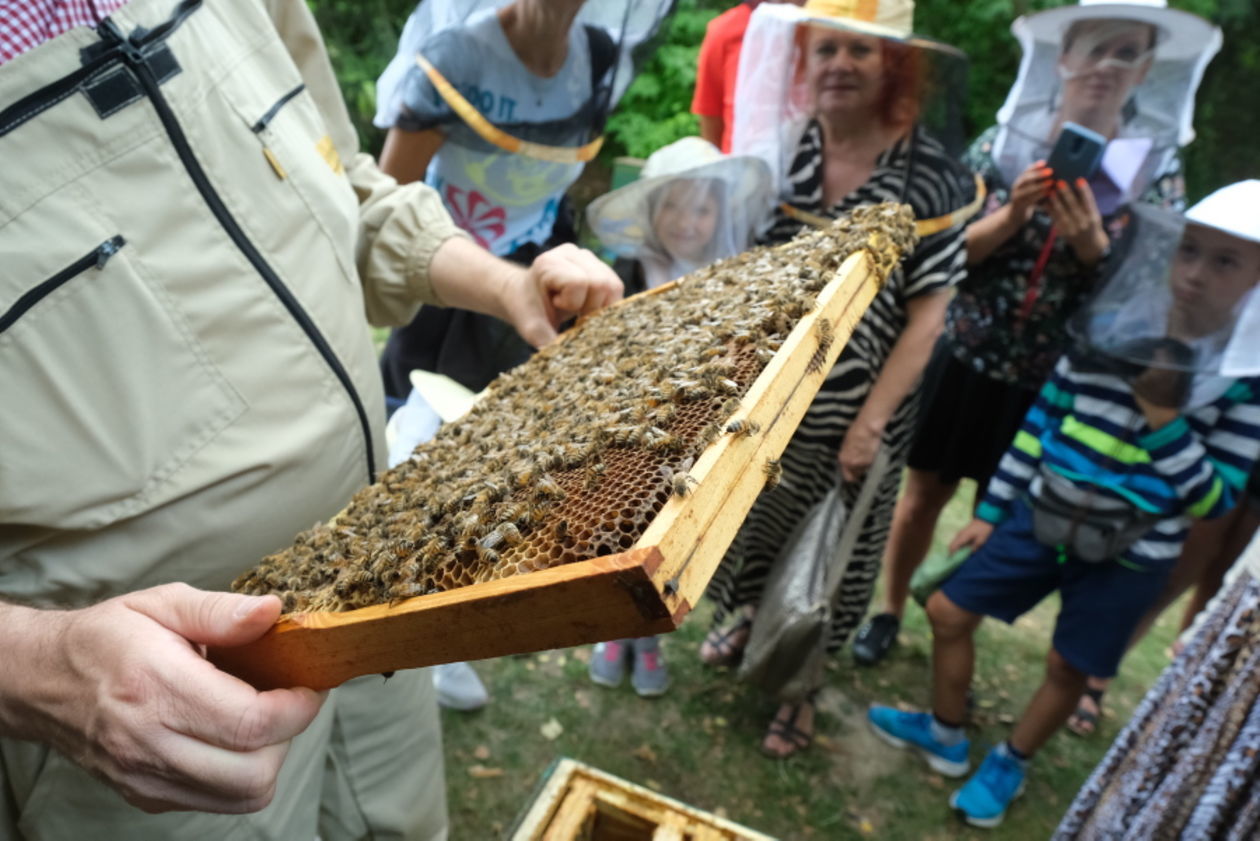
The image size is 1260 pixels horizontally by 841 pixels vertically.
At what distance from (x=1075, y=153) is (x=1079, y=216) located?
28cm

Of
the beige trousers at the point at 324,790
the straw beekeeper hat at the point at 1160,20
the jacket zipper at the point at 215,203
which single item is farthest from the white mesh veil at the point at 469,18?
the beige trousers at the point at 324,790

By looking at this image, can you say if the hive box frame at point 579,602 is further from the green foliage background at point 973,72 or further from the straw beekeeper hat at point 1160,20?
the green foliage background at point 973,72

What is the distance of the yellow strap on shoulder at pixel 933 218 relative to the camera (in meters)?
3.00

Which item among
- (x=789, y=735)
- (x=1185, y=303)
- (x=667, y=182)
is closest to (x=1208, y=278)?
(x=1185, y=303)

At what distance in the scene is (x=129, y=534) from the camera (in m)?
1.41

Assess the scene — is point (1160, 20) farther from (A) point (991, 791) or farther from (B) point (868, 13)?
(A) point (991, 791)

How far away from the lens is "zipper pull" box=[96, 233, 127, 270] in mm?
1310

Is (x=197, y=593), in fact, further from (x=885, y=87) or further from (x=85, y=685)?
(x=885, y=87)

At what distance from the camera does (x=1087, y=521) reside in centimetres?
288

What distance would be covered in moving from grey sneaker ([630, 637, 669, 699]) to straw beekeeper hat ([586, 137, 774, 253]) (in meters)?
2.21

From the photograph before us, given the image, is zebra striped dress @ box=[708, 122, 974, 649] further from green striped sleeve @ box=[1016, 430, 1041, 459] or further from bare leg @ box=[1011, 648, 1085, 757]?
bare leg @ box=[1011, 648, 1085, 757]

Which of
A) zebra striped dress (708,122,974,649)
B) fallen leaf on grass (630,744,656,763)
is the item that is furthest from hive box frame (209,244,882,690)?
fallen leaf on grass (630,744,656,763)

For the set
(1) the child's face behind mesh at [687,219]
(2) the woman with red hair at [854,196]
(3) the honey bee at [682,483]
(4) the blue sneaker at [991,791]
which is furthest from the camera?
(4) the blue sneaker at [991,791]

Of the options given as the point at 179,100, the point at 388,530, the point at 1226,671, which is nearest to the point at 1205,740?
the point at 1226,671
